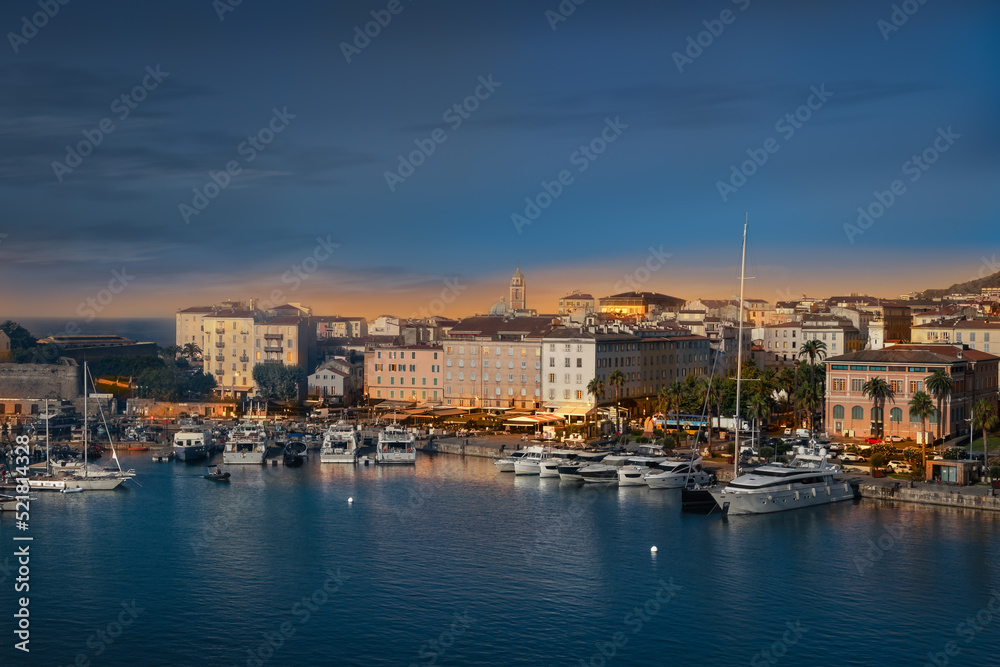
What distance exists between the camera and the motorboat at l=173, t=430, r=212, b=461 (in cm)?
5484

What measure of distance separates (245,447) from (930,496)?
31510 millimetres

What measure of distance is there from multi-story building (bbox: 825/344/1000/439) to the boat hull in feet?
37.3

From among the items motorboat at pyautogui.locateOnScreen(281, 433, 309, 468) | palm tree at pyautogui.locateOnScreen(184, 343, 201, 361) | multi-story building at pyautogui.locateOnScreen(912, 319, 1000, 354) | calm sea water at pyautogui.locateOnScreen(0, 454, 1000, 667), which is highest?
multi-story building at pyautogui.locateOnScreen(912, 319, 1000, 354)

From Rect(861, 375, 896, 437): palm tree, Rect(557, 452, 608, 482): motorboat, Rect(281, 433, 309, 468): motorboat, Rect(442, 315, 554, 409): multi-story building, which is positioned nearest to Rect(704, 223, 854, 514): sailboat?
Rect(557, 452, 608, 482): motorboat

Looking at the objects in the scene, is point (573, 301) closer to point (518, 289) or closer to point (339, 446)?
point (518, 289)

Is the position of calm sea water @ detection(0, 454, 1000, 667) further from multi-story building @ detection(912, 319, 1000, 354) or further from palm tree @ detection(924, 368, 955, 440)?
multi-story building @ detection(912, 319, 1000, 354)

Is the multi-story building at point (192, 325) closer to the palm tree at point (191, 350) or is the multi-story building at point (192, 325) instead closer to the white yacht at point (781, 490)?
the palm tree at point (191, 350)

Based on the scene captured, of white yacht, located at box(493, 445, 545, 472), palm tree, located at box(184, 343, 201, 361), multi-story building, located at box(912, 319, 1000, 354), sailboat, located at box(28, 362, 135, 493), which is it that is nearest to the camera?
sailboat, located at box(28, 362, 135, 493)

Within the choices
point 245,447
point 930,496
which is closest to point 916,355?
point 930,496

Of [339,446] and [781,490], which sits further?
[339,446]

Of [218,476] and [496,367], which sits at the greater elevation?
[496,367]

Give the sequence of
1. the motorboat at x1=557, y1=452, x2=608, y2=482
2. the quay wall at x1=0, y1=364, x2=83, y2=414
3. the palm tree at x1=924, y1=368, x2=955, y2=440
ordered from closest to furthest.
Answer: the motorboat at x1=557, y1=452, x2=608, y2=482, the palm tree at x1=924, y1=368, x2=955, y2=440, the quay wall at x1=0, y1=364, x2=83, y2=414

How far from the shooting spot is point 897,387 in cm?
5088

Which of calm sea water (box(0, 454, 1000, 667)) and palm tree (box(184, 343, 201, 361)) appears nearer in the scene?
calm sea water (box(0, 454, 1000, 667))
